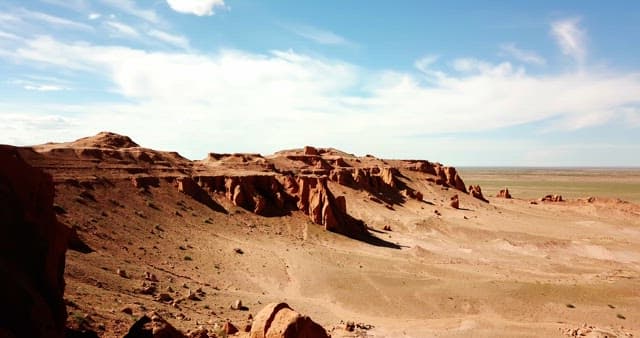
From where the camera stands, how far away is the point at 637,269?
41.6 meters

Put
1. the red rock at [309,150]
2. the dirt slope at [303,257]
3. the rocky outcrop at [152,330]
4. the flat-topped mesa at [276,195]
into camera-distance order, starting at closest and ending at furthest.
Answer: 1. the rocky outcrop at [152,330]
2. the dirt slope at [303,257]
3. the flat-topped mesa at [276,195]
4. the red rock at [309,150]

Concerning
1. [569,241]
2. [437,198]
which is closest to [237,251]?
[569,241]

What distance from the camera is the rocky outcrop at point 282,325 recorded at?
45.9 feet

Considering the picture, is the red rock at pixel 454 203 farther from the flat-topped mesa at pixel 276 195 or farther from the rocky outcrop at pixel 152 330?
the rocky outcrop at pixel 152 330

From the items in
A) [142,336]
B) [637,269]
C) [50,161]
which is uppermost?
[50,161]

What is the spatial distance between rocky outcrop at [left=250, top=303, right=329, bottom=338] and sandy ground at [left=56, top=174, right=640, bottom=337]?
498 centimetres

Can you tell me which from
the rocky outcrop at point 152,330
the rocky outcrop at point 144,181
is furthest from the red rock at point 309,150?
the rocky outcrop at point 152,330

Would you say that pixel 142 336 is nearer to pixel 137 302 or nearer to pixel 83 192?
pixel 137 302

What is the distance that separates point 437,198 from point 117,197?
57130 mm

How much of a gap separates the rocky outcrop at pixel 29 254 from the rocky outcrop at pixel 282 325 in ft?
18.5

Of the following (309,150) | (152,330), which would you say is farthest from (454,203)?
(152,330)

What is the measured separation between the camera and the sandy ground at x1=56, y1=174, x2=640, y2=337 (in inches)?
909

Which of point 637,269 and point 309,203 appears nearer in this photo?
point 637,269

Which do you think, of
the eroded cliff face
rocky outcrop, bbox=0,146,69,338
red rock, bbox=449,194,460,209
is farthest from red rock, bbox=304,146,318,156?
rocky outcrop, bbox=0,146,69,338
